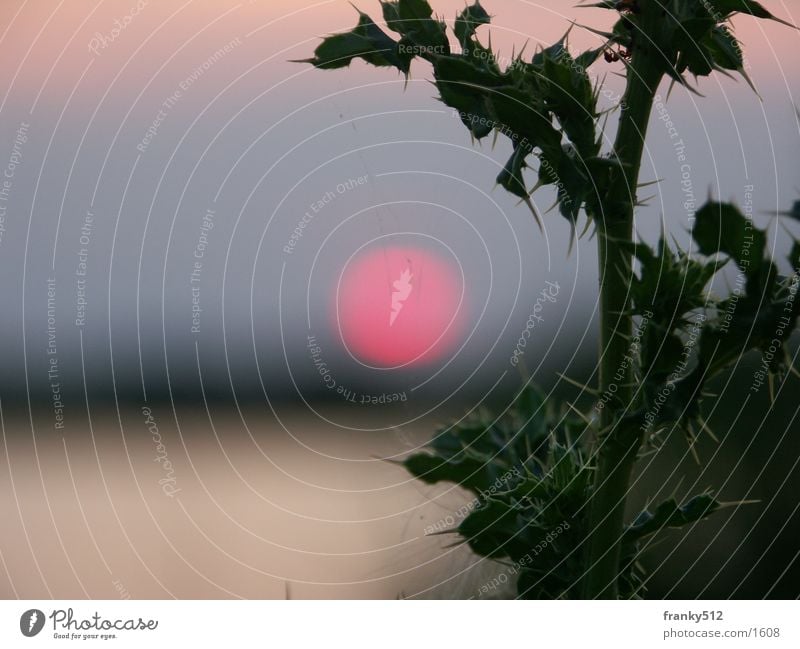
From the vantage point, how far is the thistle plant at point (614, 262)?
67 cm

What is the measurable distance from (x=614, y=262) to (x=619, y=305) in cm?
4

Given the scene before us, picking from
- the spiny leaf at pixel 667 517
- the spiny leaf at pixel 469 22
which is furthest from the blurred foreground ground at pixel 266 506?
the spiny leaf at pixel 469 22

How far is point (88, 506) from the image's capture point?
1.00 metres

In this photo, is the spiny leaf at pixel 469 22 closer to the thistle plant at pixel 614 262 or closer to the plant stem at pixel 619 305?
the thistle plant at pixel 614 262

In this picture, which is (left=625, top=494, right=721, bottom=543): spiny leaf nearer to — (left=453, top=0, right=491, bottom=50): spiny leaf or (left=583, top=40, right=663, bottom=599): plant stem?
(left=583, top=40, right=663, bottom=599): plant stem

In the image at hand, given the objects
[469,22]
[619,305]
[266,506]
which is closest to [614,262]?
[619,305]

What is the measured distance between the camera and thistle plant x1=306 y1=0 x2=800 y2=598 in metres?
0.67

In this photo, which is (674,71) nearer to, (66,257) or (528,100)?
(528,100)

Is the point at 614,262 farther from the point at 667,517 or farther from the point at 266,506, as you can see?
the point at 266,506

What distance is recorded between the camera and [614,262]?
70 cm

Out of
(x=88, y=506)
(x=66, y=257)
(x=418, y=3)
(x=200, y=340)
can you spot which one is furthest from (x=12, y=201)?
(x=418, y=3)

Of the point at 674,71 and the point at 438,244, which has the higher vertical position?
the point at 674,71

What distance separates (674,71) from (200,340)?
0.53 metres
